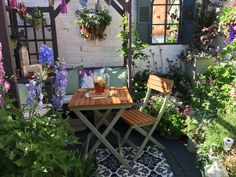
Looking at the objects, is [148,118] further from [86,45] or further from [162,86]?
[86,45]

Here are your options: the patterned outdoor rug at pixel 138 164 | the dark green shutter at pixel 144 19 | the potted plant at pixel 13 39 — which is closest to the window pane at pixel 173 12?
the dark green shutter at pixel 144 19

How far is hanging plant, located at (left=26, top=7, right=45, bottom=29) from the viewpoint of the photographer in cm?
457

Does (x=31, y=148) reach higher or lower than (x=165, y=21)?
lower

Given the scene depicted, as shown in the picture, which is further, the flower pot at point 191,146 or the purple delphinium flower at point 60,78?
the flower pot at point 191,146

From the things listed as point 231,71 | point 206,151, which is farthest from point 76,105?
point 231,71

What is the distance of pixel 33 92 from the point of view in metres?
2.42

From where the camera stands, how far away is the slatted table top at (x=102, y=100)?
328 cm

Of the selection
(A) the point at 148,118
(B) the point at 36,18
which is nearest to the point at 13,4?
(B) the point at 36,18

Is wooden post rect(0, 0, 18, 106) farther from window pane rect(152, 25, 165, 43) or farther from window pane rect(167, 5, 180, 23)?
window pane rect(167, 5, 180, 23)

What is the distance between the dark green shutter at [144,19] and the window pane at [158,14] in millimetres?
239

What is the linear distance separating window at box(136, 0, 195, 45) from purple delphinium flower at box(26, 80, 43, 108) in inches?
128

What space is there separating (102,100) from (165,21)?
2.88m

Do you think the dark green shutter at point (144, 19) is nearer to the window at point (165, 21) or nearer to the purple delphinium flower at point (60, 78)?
the window at point (165, 21)

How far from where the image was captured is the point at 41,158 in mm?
2107
